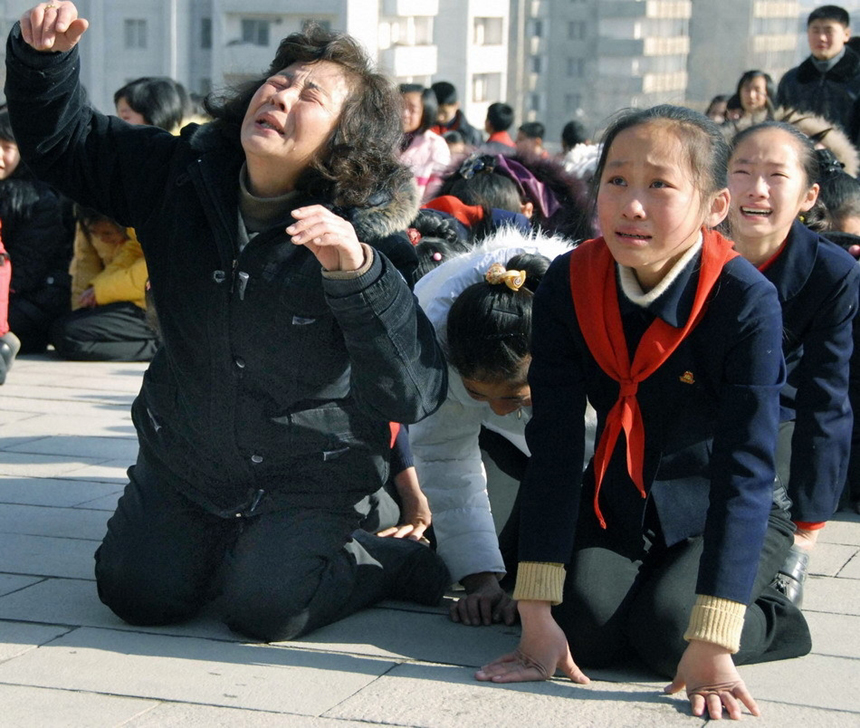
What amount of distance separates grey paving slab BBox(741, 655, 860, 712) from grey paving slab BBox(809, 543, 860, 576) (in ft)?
2.03

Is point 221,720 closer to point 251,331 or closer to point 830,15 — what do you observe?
point 251,331

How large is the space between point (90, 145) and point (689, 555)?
1.52 m

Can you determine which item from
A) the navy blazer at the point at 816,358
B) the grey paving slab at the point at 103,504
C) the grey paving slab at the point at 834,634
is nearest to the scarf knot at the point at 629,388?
the grey paving slab at the point at 834,634

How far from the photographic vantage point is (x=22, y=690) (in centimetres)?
244

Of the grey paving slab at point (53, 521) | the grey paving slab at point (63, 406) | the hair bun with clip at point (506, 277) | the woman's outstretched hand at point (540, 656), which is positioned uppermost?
the hair bun with clip at point (506, 277)

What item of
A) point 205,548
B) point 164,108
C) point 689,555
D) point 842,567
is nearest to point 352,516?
point 205,548

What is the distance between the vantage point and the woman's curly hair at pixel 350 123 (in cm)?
283

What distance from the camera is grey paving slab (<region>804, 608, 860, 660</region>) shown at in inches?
108

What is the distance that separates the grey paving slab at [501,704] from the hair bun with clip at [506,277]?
82 centimetres

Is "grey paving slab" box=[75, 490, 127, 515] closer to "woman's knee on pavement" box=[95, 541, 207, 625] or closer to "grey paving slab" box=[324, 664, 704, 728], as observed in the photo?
"woman's knee on pavement" box=[95, 541, 207, 625]

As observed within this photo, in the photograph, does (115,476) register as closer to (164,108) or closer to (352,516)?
(352,516)

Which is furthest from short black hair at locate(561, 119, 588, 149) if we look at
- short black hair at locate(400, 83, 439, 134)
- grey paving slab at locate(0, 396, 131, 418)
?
grey paving slab at locate(0, 396, 131, 418)

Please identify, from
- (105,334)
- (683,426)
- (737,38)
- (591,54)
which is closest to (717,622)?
(683,426)

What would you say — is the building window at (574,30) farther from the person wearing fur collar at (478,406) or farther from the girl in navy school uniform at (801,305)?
the person wearing fur collar at (478,406)
